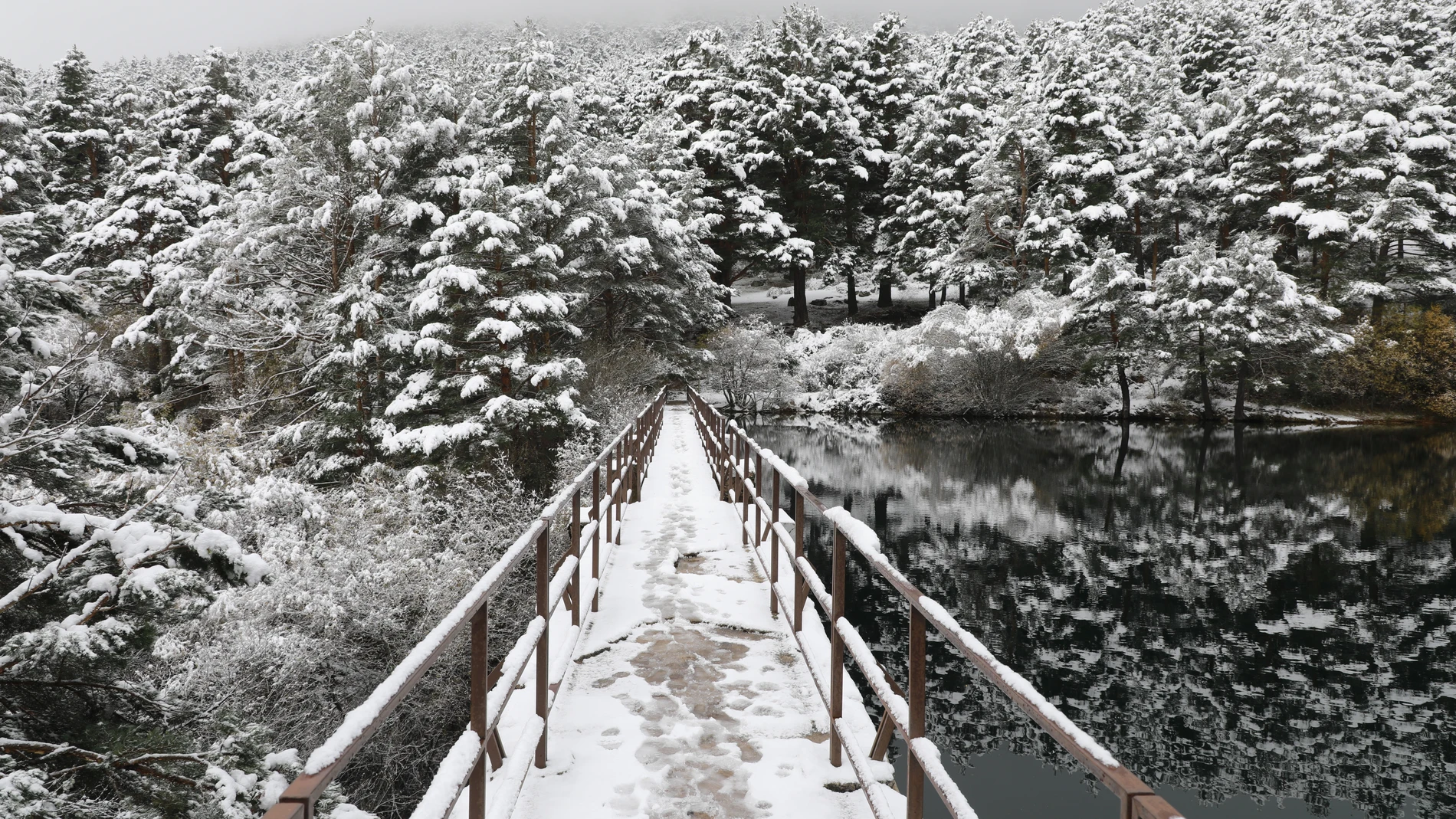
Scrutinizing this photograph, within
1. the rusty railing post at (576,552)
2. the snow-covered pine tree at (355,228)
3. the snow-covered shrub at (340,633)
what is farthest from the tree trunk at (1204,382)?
the rusty railing post at (576,552)

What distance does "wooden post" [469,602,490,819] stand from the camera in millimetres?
2514

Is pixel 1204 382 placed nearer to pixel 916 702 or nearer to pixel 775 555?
pixel 775 555

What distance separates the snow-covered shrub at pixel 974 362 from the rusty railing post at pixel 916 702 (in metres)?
33.4

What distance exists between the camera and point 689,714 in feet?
14.4

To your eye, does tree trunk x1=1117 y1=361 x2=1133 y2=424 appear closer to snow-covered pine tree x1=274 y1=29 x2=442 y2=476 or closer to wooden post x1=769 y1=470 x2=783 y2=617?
snow-covered pine tree x1=274 y1=29 x2=442 y2=476

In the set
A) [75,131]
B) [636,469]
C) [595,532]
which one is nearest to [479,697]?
[595,532]

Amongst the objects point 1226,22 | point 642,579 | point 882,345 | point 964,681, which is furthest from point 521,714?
point 1226,22

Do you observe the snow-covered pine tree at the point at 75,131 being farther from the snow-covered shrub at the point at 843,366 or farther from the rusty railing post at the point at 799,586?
the rusty railing post at the point at 799,586

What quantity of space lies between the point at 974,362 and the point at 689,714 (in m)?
33.5

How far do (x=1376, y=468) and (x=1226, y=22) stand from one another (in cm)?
4346

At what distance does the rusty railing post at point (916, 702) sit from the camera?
7.99 feet

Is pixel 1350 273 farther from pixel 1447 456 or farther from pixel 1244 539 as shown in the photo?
pixel 1244 539

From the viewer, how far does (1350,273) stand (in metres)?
35.8

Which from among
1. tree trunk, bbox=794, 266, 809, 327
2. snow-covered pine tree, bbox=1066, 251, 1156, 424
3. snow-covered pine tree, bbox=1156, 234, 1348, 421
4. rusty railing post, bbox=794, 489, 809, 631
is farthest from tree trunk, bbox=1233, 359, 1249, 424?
rusty railing post, bbox=794, 489, 809, 631
